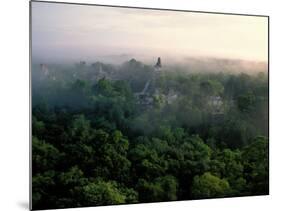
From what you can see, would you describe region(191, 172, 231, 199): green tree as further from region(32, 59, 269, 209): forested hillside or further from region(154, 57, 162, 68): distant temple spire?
region(154, 57, 162, 68): distant temple spire

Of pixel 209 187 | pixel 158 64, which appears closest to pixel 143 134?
pixel 158 64

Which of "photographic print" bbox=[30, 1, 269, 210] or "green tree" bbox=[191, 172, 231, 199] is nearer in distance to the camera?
"photographic print" bbox=[30, 1, 269, 210]

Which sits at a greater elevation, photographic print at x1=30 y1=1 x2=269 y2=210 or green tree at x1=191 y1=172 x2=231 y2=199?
photographic print at x1=30 y1=1 x2=269 y2=210

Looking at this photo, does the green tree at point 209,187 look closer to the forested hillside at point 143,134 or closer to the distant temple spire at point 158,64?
the forested hillside at point 143,134

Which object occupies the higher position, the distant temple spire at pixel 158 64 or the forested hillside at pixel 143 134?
the distant temple spire at pixel 158 64

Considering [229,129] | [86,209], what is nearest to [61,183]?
[86,209]

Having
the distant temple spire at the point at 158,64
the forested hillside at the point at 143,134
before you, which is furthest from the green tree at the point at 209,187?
the distant temple spire at the point at 158,64

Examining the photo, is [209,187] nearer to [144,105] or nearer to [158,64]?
[144,105]

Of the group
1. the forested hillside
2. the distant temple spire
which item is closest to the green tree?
the forested hillside
